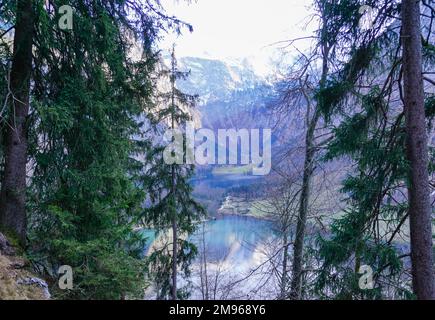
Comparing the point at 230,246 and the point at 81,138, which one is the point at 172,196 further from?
the point at 230,246

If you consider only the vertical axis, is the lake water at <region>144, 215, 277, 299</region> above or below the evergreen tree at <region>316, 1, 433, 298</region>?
below

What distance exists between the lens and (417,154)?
9.90 ft

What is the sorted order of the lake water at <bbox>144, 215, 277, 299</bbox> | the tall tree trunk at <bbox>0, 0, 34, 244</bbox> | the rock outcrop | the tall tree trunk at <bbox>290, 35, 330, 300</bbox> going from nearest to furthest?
the rock outcrop
the tall tree trunk at <bbox>0, 0, 34, 244</bbox>
the tall tree trunk at <bbox>290, 35, 330, 300</bbox>
the lake water at <bbox>144, 215, 277, 299</bbox>

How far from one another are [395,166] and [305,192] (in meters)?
→ 2.71

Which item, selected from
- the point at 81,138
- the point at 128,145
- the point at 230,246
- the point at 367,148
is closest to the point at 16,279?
the point at 81,138

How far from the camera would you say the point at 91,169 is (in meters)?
4.08

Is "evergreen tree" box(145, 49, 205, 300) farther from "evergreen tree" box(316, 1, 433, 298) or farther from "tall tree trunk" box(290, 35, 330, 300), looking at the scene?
"evergreen tree" box(316, 1, 433, 298)

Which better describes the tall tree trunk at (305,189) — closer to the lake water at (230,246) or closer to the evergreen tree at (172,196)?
the evergreen tree at (172,196)

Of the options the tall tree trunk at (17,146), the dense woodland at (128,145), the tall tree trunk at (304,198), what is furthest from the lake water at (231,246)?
the tall tree trunk at (17,146)

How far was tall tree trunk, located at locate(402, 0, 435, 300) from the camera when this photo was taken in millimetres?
2982

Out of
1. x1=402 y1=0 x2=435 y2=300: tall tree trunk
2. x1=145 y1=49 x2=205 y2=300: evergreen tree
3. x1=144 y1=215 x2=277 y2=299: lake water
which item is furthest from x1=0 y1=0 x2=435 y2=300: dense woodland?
x1=144 y1=215 x2=277 y2=299: lake water

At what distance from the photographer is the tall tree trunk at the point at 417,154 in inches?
117

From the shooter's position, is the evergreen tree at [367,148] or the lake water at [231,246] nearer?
the evergreen tree at [367,148]
